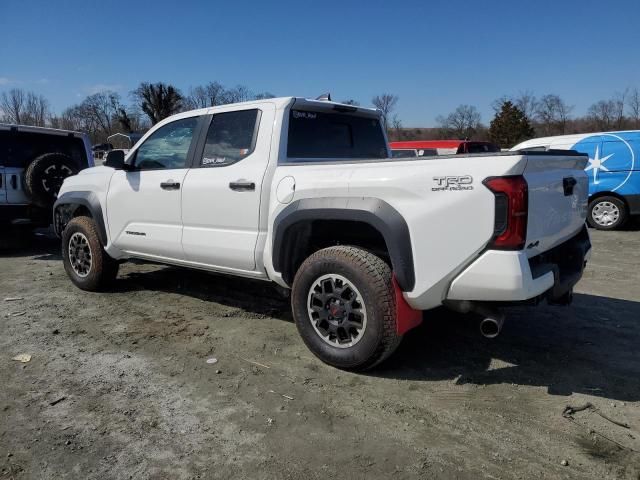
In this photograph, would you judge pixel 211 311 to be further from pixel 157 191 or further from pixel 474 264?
pixel 474 264

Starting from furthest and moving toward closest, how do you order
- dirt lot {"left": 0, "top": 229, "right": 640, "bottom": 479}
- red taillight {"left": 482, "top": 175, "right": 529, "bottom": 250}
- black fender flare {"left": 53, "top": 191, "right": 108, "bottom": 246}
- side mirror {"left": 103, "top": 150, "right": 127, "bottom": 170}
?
1. black fender flare {"left": 53, "top": 191, "right": 108, "bottom": 246}
2. side mirror {"left": 103, "top": 150, "right": 127, "bottom": 170}
3. red taillight {"left": 482, "top": 175, "right": 529, "bottom": 250}
4. dirt lot {"left": 0, "top": 229, "right": 640, "bottom": 479}

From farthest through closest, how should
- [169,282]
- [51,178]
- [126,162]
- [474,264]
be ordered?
[51,178], [169,282], [126,162], [474,264]

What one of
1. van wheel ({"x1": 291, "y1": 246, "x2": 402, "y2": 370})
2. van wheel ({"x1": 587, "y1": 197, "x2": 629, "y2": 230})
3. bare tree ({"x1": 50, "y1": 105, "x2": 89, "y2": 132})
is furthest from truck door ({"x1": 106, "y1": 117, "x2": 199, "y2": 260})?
bare tree ({"x1": 50, "y1": 105, "x2": 89, "y2": 132})

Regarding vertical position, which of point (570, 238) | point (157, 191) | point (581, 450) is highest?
point (157, 191)

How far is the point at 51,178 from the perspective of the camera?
7.66m

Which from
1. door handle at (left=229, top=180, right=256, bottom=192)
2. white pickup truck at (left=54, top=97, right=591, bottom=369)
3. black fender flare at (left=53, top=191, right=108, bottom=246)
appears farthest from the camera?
black fender flare at (left=53, top=191, right=108, bottom=246)

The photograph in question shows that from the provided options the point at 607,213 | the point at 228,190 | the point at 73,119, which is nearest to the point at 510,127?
the point at 607,213

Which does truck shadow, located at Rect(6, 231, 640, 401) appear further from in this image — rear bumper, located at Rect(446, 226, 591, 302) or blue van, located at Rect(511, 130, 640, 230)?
blue van, located at Rect(511, 130, 640, 230)

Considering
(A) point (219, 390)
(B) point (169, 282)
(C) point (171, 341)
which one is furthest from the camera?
(B) point (169, 282)

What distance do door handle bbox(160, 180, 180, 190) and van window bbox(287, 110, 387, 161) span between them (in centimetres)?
114

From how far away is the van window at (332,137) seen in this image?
13.6 feet

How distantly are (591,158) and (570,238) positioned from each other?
765 cm

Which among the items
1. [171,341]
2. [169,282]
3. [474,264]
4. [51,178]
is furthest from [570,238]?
[51,178]

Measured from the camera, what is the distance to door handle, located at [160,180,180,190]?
449cm
